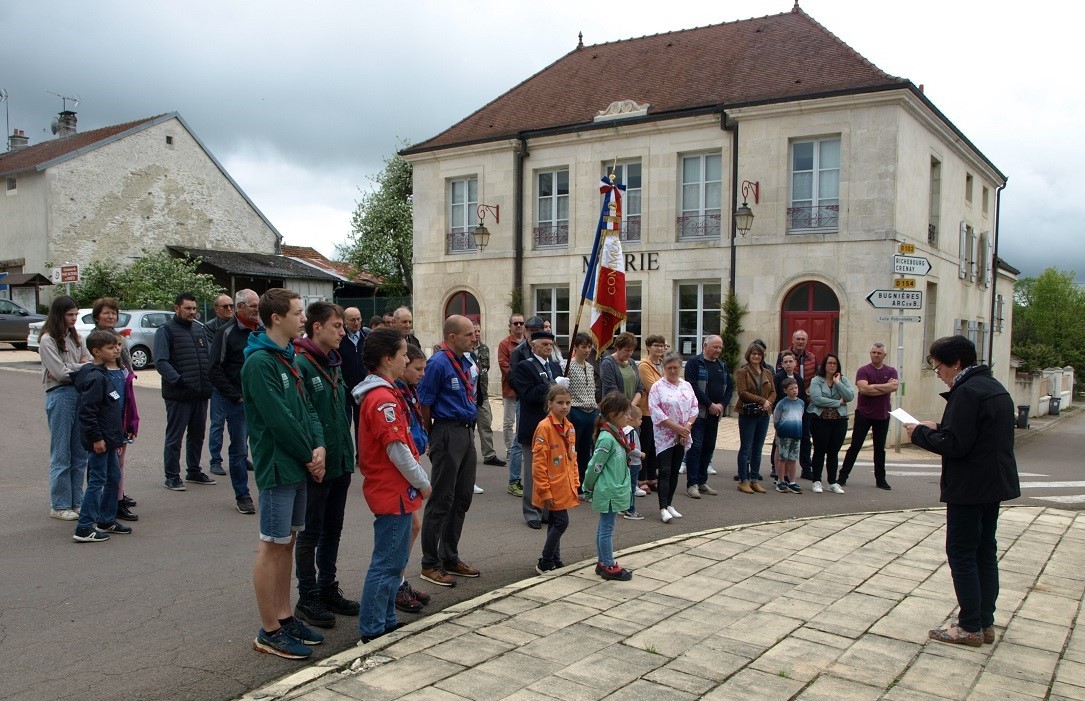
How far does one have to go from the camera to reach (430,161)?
81.3ft

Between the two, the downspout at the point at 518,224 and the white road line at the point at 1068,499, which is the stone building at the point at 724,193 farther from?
the white road line at the point at 1068,499

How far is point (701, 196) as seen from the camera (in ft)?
69.5

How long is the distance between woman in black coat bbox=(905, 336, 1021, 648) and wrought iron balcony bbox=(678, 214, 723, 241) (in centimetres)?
1613

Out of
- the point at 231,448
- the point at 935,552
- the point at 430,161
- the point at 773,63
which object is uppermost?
the point at 773,63

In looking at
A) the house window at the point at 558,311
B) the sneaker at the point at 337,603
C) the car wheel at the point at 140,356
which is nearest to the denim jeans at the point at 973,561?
the sneaker at the point at 337,603

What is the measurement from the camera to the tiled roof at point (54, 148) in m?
35.0

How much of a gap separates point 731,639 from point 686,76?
2015cm

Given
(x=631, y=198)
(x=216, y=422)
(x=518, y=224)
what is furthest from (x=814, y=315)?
(x=216, y=422)

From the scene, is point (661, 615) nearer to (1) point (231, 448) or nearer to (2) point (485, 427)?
(1) point (231, 448)

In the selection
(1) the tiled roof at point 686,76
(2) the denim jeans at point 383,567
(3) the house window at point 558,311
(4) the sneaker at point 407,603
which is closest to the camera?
(2) the denim jeans at point 383,567

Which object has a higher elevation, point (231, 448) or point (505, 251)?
point (505, 251)

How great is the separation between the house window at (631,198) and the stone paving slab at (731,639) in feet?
50.9

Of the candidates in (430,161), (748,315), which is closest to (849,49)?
(748,315)

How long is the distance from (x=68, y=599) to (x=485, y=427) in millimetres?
6391
